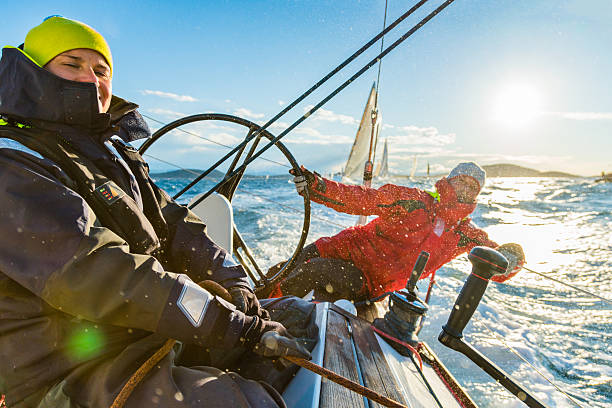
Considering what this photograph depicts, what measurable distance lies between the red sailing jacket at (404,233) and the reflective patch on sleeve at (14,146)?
6.51 ft

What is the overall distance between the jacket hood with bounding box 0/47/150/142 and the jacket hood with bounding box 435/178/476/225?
2452 millimetres

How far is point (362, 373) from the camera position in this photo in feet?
3.63

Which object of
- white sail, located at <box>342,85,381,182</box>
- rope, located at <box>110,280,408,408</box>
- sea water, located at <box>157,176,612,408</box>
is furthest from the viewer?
white sail, located at <box>342,85,381,182</box>

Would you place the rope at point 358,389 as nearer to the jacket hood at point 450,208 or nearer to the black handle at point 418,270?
the black handle at point 418,270

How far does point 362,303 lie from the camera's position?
2.44 meters

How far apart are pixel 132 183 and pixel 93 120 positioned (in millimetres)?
226

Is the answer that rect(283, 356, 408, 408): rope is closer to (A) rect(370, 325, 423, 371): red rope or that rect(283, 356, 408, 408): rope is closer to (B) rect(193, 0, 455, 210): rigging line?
(A) rect(370, 325, 423, 371): red rope

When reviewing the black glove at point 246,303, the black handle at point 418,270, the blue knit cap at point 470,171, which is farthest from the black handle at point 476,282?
the blue knit cap at point 470,171

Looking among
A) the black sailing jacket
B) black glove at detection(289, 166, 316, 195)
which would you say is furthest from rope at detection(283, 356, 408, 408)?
black glove at detection(289, 166, 316, 195)

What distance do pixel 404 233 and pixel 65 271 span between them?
91.3 inches

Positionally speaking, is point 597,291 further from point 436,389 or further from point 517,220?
point 517,220

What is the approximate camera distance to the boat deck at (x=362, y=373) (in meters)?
0.92

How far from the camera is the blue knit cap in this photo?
2.65m

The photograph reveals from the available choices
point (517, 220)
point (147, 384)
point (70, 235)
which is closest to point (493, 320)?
point (147, 384)
